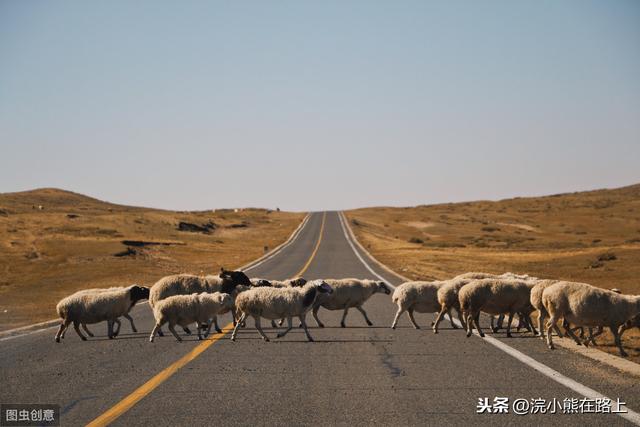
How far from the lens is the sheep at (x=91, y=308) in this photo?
1345cm

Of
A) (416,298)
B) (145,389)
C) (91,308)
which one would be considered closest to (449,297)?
(416,298)

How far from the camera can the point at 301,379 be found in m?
8.83

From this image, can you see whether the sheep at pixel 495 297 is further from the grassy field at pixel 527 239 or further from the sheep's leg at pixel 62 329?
the sheep's leg at pixel 62 329

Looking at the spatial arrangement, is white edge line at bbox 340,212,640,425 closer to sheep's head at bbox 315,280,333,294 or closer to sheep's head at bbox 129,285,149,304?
sheep's head at bbox 315,280,333,294

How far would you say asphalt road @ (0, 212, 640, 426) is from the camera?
6.98 meters

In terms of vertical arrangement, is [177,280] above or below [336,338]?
above

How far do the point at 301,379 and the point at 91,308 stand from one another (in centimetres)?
656

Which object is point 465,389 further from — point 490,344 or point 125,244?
point 125,244

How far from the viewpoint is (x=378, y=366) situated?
9.70 metres

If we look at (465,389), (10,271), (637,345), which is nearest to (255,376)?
(465,389)

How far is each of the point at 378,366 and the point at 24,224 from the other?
6196cm

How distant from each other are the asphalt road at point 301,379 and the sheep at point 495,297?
72 centimetres

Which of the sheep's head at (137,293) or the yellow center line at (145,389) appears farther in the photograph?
the sheep's head at (137,293)

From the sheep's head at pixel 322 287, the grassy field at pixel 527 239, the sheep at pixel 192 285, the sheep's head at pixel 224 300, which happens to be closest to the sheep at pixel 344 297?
the sheep's head at pixel 322 287
